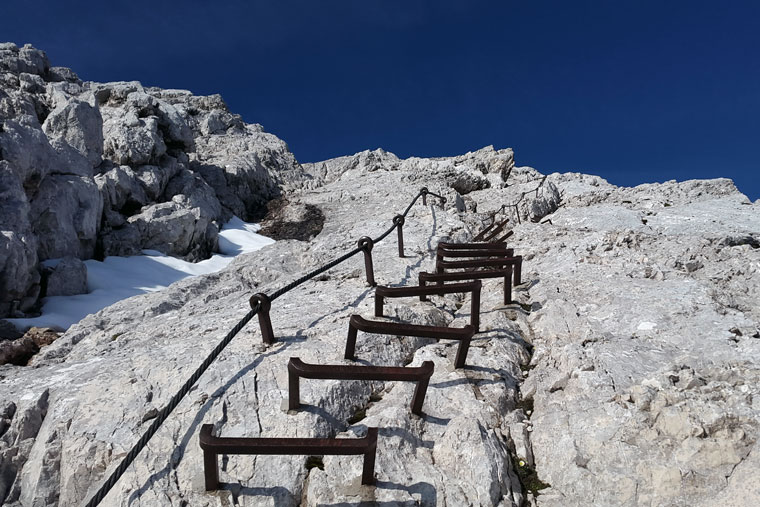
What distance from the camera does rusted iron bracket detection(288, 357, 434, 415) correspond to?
381 centimetres

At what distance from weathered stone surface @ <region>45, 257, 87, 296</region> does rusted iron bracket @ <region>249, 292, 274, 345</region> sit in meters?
10.8

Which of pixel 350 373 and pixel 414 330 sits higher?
pixel 414 330

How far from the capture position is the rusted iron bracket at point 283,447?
312 cm

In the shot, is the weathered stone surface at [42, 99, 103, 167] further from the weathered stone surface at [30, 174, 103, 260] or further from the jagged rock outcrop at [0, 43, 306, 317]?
the weathered stone surface at [30, 174, 103, 260]

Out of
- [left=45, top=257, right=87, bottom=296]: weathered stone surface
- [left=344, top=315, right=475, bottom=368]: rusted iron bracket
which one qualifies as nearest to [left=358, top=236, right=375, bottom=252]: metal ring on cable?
[left=344, top=315, right=475, bottom=368]: rusted iron bracket

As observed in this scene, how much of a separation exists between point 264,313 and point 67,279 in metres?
11.0

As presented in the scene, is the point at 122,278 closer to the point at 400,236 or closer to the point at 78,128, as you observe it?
the point at 78,128

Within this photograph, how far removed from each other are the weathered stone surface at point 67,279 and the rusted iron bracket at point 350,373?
1205cm

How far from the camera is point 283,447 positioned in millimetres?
3111

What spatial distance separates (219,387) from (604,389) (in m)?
3.48

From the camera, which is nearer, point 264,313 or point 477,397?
point 477,397

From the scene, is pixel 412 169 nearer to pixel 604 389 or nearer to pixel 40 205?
A: pixel 40 205

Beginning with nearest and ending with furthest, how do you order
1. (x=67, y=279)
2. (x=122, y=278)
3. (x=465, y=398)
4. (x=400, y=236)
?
(x=465, y=398) → (x=400, y=236) → (x=67, y=279) → (x=122, y=278)

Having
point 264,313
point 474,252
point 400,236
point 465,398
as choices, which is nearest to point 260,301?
point 264,313
